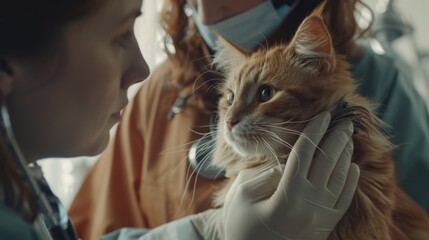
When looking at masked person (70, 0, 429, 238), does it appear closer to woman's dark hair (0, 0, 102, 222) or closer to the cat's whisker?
the cat's whisker

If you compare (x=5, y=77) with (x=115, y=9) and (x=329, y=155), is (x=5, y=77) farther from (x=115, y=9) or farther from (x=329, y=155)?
(x=329, y=155)

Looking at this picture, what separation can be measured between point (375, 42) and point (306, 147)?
1.09 ft

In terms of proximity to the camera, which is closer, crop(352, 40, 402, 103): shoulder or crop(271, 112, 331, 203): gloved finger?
crop(271, 112, 331, 203): gloved finger

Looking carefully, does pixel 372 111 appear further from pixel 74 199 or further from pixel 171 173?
pixel 74 199

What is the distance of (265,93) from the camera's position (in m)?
0.53

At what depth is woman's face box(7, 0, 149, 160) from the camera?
0.52 meters

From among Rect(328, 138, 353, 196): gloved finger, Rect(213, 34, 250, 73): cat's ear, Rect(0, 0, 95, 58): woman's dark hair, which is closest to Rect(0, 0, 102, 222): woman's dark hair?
Rect(0, 0, 95, 58): woman's dark hair

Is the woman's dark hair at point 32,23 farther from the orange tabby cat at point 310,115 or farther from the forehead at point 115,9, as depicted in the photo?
the orange tabby cat at point 310,115

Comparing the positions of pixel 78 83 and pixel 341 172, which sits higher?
pixel 78 83

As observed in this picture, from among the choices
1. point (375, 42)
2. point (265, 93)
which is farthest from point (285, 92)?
point (375, 42)

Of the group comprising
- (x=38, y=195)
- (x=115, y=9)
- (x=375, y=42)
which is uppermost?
(x=115, y=9)

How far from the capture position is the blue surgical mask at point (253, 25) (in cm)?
58

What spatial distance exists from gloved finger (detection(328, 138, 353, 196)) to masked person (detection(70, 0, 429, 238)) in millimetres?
95

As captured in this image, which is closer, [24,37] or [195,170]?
[24,37]
